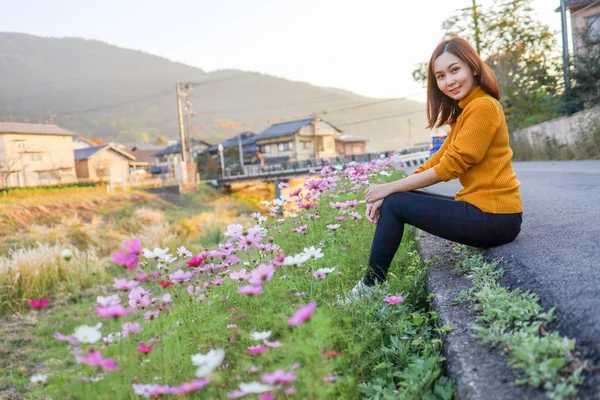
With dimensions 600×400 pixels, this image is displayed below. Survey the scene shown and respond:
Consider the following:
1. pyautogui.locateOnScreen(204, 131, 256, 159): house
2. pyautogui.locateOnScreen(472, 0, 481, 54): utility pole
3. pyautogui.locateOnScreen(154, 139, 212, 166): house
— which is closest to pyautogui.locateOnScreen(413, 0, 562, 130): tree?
pyautogui.locateOnScreen(472, 0, 481, 54): utility pole

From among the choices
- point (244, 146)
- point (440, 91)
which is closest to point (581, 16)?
point (440, 91)

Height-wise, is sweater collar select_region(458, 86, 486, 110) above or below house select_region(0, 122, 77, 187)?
below

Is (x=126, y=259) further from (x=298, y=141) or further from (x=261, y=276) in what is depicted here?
(x=298, y=141)

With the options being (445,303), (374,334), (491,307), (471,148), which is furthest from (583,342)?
(471,148)

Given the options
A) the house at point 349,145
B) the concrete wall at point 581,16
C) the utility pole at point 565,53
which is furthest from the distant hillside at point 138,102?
the utility pole at point 565,53

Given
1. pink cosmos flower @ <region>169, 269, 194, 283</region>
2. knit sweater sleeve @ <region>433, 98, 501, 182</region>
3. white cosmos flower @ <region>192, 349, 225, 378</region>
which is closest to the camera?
white cosmos flower @ <region>192, 349, 225, 378</region>

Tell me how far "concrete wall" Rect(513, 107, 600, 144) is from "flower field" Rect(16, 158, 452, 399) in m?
8.92

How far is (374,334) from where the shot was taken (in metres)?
1.81

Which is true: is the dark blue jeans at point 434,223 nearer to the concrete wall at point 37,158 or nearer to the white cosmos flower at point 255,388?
the white cosmos flower at point 255,388

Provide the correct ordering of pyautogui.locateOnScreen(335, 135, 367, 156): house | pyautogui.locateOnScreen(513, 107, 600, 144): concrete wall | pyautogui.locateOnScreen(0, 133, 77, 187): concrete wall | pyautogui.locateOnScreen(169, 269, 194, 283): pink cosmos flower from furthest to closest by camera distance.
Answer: pyautogui.locateOnScreen(335, 135, 367, 156): house, pyautogui.locateOnScreen(0, 133, 77, 187): concrete wall, pyautogui.locateOnScreen(513, 107, 600, 144): concrete wall, pyautogui.locateOnScreen(169, 269, 194, 283): pink cosmos flower

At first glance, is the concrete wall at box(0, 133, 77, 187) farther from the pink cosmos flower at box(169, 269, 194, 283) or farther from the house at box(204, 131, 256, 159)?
the pink cosmos flower at box(169, 269, 194, 283)

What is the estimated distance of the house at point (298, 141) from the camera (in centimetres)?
4247

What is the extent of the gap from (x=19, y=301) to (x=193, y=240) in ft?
21.0

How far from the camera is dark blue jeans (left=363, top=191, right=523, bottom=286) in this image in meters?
2.09
